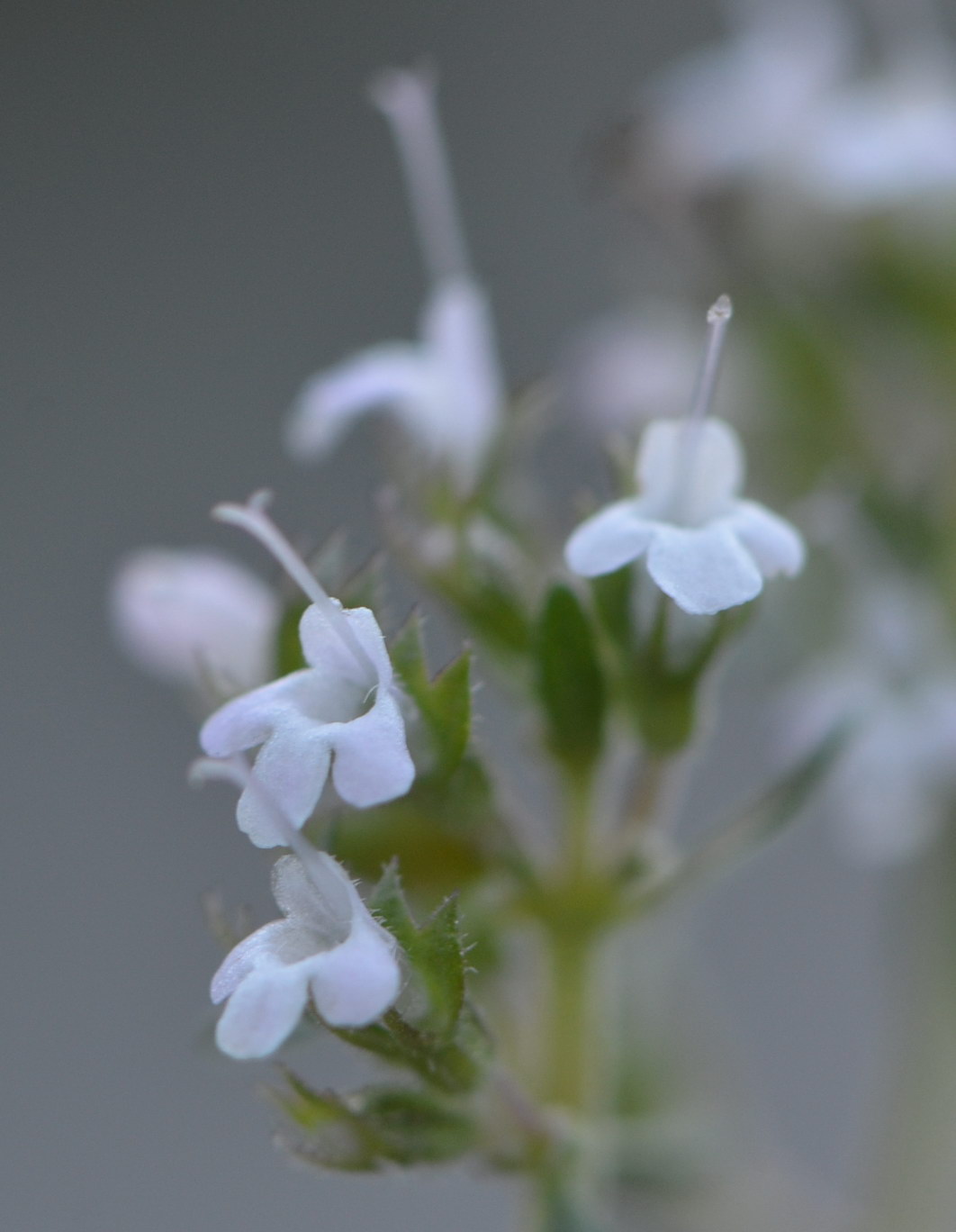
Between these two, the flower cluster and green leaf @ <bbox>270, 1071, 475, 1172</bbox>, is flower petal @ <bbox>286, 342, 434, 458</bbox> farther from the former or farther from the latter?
green leaf @ <bbox>270, 1071, 475, 1172</bbox>

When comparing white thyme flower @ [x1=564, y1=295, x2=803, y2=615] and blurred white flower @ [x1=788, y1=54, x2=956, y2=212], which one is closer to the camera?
white thyme flower @ [x1=564, y1=295, x2=803, y2=615]

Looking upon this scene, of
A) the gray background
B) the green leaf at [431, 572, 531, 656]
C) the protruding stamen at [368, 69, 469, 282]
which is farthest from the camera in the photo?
the gray background

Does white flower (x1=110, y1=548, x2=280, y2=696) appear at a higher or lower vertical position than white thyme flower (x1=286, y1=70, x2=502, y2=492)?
lower

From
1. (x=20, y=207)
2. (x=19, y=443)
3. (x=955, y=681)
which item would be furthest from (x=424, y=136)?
(x=20, y=207)

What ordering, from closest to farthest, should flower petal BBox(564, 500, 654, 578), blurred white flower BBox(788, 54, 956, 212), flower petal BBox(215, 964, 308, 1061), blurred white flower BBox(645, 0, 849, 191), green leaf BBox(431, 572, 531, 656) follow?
flower petal BBox(215, 964, 308, 1061)
flower petal BBox(564, 500, 654, 578)
green leaf BBox(431, 572, 531, 656)
blurred white flower BBox(788, 54, 956, 212)
blurred white flower BBox(645, 0, 849, 191)

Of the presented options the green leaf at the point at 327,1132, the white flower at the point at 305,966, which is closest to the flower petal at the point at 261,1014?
the white flower at the point at 305,966

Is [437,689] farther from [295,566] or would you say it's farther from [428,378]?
[428,378]

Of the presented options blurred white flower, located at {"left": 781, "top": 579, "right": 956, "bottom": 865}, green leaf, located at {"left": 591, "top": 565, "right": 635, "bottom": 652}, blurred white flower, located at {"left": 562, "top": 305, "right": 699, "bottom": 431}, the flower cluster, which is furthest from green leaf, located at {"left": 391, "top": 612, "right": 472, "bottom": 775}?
blurred white flower, located at {"left": 562, "top": 305, "right": 699, "bottom": 431}

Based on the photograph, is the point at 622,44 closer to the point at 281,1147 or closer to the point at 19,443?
the point at 19,443
